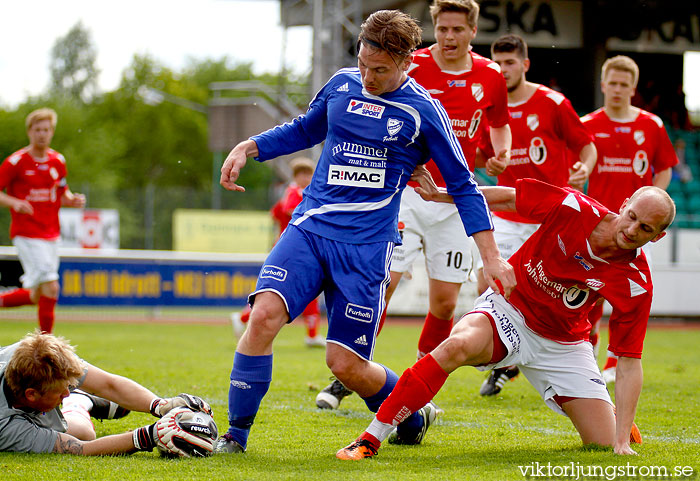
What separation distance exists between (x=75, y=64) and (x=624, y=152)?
67.2 metres

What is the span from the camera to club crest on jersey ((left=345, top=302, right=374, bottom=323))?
4.40 metres

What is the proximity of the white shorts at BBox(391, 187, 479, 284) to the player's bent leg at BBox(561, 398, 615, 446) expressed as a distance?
1634mm

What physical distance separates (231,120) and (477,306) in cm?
2425

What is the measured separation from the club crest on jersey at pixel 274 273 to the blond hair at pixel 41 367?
101 cm

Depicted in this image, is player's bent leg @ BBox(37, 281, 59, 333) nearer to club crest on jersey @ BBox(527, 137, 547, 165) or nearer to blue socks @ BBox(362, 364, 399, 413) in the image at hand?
club crest on jersey @ BBox(527, 137, 547, 165)

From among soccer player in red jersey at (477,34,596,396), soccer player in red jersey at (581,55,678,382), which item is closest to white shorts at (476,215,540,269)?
soccer player in red jersey at (477,34,596,396)

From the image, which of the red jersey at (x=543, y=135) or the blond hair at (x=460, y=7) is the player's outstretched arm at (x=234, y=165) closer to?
the blond hair at (x=460, y=7)

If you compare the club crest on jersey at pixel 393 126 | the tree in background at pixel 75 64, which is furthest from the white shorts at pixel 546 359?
the tree in background at pixel 75 64

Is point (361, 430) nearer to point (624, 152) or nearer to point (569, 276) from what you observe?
point (569, 276)

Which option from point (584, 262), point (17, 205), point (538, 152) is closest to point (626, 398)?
point (584, 262)

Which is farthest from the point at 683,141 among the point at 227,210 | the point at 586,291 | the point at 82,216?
the point at 586,291

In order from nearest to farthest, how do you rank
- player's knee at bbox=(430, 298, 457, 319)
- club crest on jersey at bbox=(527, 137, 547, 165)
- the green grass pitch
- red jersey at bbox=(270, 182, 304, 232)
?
the green grass pitch < player's knee at bbox=(430, 298, 457, 319) < club crest on jersey at bbox=(527, 137, 547, 165) < red jersey at bbox=(270, 182, 304, 232)

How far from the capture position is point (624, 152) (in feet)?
25.1

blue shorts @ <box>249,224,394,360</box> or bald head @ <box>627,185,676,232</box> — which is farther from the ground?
bald head @ <box>627,185,676,232</box>
